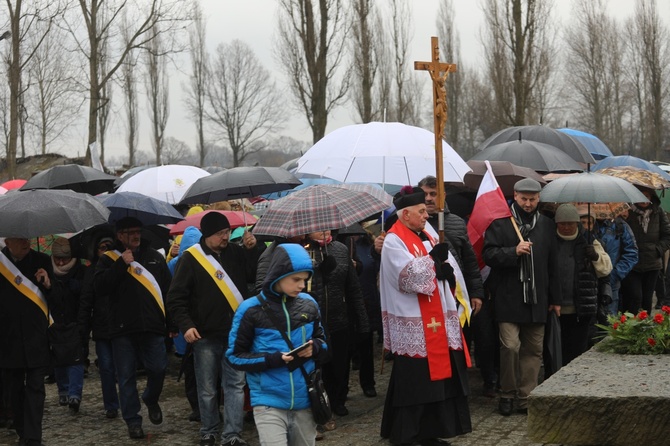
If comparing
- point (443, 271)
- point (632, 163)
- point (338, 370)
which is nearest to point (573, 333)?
point (338, 370)

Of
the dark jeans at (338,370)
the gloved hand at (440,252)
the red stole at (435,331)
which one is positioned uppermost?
the gloved hand at (440,252)

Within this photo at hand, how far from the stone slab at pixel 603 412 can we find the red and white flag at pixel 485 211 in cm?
305

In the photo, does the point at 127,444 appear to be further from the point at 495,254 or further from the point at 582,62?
the point at 582,62

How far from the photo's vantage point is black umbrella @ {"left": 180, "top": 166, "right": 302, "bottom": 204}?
30.2 ft

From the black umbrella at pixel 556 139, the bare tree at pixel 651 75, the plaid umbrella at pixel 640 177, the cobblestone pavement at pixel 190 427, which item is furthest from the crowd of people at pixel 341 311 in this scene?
the bare tree at pixel 651 75

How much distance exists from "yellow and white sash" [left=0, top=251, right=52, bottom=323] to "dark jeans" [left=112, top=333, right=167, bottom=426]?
751 millimetres

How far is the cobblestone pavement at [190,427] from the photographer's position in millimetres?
7629

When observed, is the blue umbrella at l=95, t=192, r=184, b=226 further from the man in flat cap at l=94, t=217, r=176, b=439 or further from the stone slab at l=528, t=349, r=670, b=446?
the stone slab at l=528, t=349, r=670, b=446

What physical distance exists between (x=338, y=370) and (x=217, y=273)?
1646mm

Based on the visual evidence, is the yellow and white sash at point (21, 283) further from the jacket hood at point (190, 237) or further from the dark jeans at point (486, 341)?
the dark jeans at point (486, 341)

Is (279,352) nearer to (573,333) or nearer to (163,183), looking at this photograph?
(573,333)

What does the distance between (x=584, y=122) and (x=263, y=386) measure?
53105mm

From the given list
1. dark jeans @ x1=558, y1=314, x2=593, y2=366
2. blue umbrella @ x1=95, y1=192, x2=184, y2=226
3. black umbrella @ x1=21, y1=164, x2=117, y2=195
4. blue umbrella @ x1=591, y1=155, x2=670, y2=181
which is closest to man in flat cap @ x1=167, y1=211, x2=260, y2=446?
blue umbrella @ x1=95, y1=192, x2=184, y2=226

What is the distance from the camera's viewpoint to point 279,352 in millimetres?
5457
